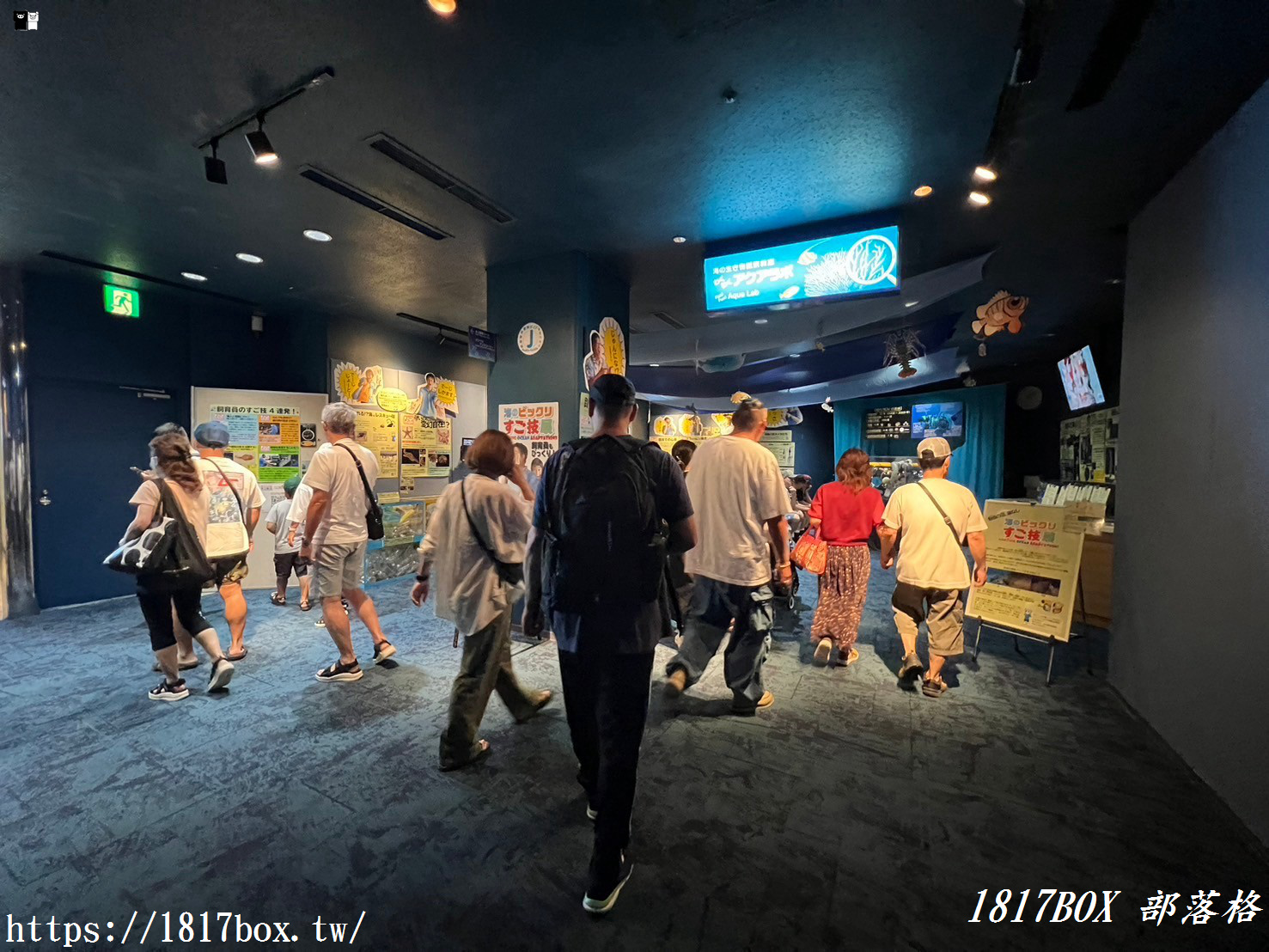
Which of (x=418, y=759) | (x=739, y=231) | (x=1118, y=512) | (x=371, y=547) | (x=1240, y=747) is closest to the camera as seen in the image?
(x=1240, y=747)

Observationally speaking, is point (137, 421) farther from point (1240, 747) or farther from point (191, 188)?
point (1240, 747)

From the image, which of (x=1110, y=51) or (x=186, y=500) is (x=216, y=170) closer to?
(x=186, y=500)

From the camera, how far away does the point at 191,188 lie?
3484 mm

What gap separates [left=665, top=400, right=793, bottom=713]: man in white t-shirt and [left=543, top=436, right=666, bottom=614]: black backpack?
4.17ft

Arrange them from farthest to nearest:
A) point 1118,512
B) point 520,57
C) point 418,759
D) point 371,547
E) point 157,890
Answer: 1. point 371,547
2. point 1118,512
3. point 418,759
4. point 520,57
5. point 157,890

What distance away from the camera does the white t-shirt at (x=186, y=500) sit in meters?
3.05

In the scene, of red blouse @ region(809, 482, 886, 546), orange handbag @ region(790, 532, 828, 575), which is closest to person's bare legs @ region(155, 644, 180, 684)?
orange handbag @ region(790, 532, 828, 575)

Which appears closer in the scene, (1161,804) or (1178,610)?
(1161,804)

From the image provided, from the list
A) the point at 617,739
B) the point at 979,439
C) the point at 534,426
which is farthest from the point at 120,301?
the point at 979,439

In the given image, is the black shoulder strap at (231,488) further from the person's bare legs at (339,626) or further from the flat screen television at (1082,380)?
the flat screen television at (1082,380)

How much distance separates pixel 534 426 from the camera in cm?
470

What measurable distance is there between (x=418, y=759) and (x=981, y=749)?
2718 millimetres

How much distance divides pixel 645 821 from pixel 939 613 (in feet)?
7.25

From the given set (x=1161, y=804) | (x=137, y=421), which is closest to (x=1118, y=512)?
(x=1161, y=804)
